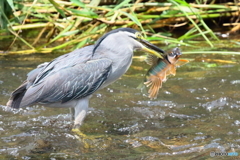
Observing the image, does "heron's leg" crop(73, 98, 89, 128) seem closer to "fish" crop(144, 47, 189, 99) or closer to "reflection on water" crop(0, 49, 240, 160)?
"reflection on water" crop(0, 49, 240, 160)

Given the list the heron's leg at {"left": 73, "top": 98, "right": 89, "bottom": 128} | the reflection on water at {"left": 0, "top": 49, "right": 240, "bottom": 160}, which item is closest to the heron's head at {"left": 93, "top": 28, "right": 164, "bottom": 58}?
the heron's leg at {"left": 73, "top": 98, "right": 89, "bottom": 128}

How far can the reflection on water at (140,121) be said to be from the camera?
402 cm

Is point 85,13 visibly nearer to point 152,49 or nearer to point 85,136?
point 152,49

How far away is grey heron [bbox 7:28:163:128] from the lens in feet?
15.3

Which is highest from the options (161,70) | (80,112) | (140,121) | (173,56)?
(173,56)

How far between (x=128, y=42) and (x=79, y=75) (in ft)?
2.17

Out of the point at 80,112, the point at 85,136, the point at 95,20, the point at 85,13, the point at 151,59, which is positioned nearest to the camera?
the point at 85,136

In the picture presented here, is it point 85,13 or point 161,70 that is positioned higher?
point 85,13

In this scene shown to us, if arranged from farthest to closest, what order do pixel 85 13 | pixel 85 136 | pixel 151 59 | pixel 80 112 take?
pixel 85 13 < pixel 151 59 < pixel 80 112 < pixel 85 136

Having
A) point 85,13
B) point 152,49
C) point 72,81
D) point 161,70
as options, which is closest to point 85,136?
point 72,81

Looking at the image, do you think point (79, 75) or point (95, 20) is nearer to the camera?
point (79, 75)

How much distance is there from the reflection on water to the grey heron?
0.99ft

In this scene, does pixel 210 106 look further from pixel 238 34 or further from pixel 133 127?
pixel 238 34

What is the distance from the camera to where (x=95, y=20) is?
7008mm
